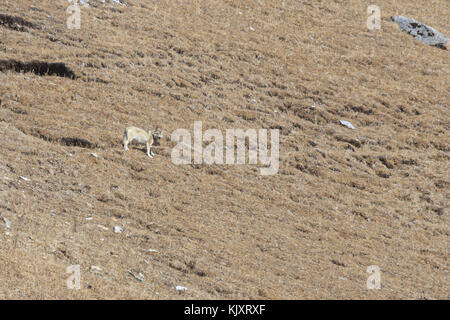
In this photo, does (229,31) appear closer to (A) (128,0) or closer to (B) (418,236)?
(A) (128,0)

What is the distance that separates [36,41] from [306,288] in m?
19.9

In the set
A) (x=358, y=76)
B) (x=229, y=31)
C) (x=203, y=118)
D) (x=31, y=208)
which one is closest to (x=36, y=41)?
(x=203, y=118)

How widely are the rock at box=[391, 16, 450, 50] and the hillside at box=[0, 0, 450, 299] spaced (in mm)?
1354

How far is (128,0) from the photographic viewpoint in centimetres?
3584

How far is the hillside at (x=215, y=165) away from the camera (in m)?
14.1

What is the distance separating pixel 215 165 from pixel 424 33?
90.0 feet

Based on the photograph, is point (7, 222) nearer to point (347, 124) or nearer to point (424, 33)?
point (347, 124)

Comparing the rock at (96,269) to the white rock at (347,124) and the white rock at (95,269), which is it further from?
the white rock at (347,124)

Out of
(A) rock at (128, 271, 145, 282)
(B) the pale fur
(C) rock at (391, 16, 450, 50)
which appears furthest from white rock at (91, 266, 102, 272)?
(C) rock at (391, 16, 450, 50)

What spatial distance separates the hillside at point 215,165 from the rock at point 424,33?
135cm

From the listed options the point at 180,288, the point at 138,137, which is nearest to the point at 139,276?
the point at 180,288

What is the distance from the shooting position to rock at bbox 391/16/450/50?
137ft

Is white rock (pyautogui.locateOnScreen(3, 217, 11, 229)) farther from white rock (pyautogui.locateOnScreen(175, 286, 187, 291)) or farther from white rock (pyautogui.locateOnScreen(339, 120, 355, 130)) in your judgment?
white rock (pyautogui.locateOnScreen(339, 120, 355, 130))

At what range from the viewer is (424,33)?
42.3 meters
